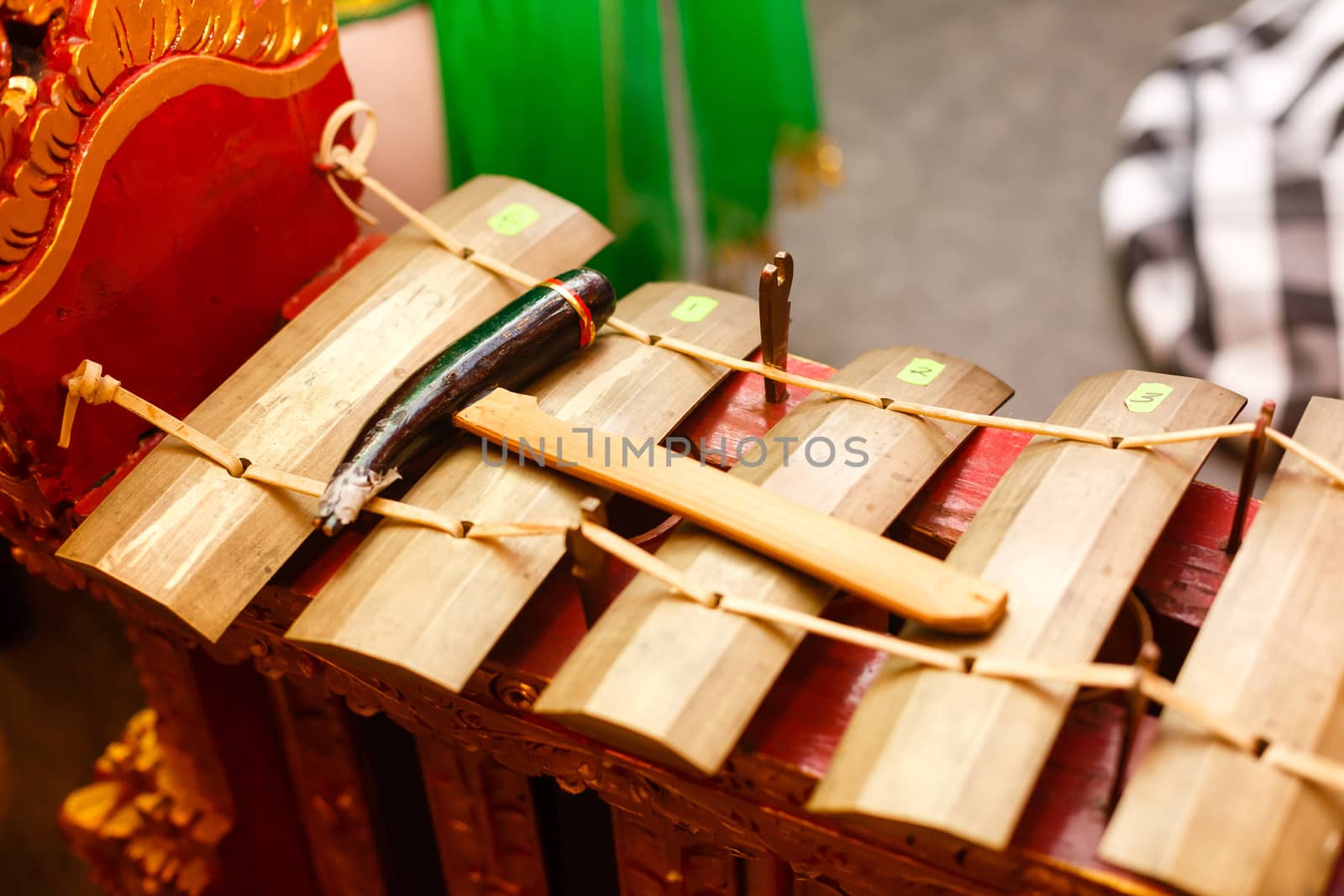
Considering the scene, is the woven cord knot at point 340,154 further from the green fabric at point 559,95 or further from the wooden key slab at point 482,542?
the green fabric at point 559,95

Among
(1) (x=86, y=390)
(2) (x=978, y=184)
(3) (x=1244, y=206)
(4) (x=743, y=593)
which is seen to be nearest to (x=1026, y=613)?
(4) (x=743, y=593)

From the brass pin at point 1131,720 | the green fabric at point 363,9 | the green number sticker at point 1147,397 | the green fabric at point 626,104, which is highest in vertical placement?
the green fabric at point 626,104

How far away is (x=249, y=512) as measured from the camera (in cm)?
90

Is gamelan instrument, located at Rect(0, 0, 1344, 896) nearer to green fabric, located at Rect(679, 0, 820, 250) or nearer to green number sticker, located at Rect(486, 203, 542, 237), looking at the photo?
green number sticker, located at Rect(486, 203, 542, 237)

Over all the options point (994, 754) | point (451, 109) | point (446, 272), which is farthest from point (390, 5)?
point (994, 754)

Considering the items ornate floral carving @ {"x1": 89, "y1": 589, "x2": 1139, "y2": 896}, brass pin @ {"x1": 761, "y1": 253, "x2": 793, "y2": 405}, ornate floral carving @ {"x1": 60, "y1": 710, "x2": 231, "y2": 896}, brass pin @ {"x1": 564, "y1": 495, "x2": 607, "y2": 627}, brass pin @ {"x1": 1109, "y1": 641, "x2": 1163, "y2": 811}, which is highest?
brass pin @ {"x1": 761, "y1": 253, "x2": 793, "y2": 405}

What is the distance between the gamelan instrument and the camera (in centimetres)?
70

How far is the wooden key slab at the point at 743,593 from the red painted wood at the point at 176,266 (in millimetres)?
474

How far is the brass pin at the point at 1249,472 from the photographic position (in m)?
0.77

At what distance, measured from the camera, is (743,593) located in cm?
78

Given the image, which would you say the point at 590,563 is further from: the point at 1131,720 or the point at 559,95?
the point at 559,95

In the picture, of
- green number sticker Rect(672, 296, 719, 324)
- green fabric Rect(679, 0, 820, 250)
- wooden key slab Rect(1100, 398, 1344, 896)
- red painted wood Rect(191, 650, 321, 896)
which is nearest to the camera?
wooden key slab Rect(1100, 398, 1344, 896)

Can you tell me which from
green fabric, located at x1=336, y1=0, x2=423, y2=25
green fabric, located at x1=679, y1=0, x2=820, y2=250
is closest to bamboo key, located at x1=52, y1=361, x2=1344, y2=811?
green fabric, located at x1=336, y1=0, x2=423, y2=25

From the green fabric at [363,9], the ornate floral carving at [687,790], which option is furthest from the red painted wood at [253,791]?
the green fabric at [363,9]
